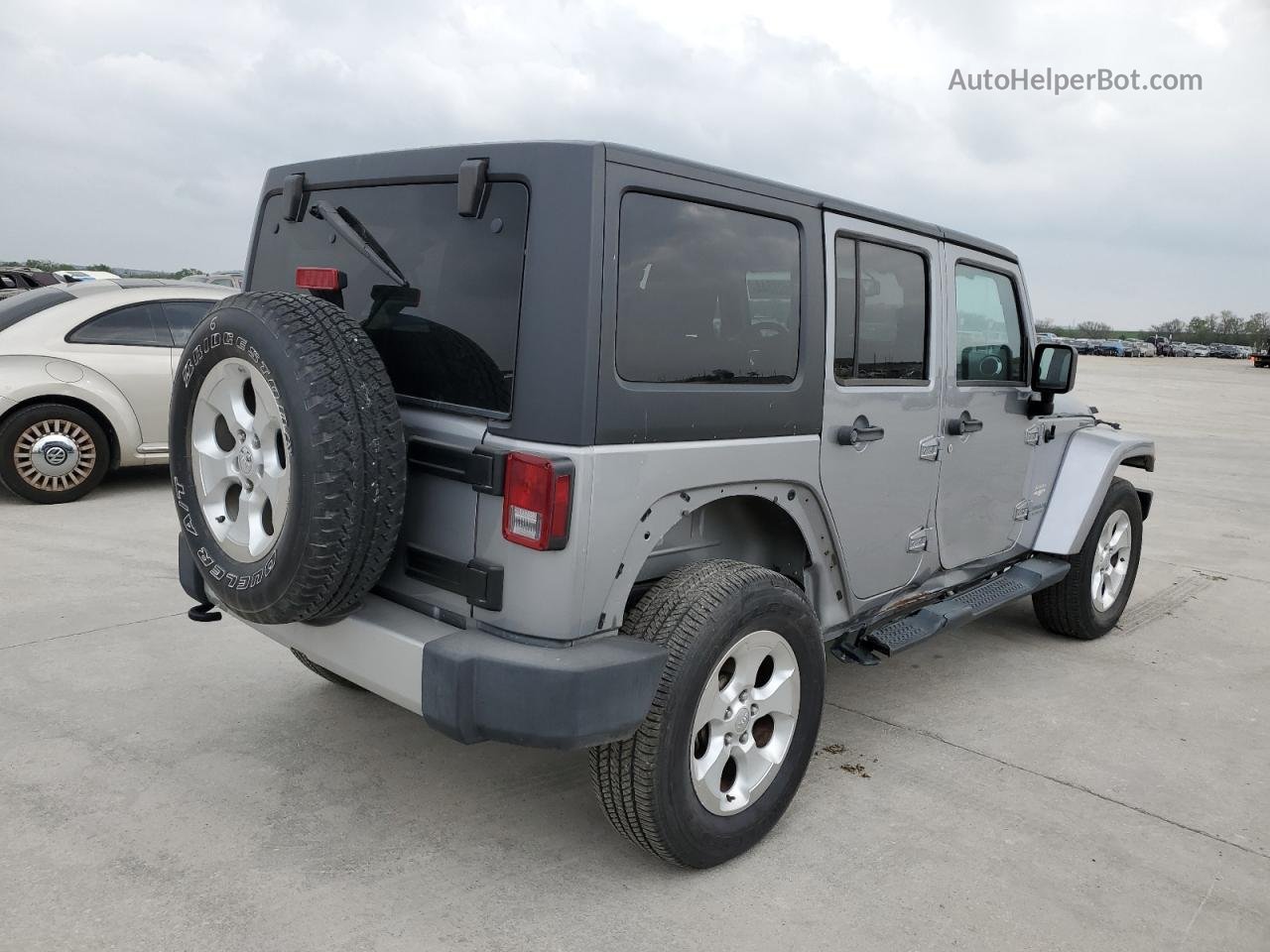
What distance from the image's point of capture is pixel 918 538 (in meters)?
3.96

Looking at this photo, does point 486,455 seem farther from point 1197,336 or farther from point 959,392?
point 1197,336

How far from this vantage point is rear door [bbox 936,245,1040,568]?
13.5 feet

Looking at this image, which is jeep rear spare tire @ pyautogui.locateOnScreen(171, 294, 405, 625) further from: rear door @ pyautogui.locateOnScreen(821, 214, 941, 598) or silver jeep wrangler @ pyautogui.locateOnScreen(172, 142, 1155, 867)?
rear door @ pyautogui.locateOnScreen(821, 214, 941, 598)

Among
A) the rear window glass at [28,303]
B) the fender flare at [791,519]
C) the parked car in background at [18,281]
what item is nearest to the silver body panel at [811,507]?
the fender flare at [791,519]

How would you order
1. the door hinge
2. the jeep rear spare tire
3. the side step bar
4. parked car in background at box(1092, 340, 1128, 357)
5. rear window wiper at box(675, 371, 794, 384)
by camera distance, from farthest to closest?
parked car in background at box(1092, 340, 1128, 357)
the door hinge
the side step bar
rear window wiper at box(675, 371, 794, 384)
the jeep rear spare tire

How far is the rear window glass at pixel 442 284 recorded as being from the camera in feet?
8.80

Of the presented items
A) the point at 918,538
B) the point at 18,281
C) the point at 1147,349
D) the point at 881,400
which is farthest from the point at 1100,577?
the point at 1147,349

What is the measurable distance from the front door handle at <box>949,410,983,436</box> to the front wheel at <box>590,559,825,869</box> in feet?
4.23

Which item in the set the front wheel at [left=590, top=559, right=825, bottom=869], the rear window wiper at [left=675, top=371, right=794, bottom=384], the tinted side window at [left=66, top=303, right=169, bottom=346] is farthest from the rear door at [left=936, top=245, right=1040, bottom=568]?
the tinted side window at [left=66, top=303, right=169, bottom=346]

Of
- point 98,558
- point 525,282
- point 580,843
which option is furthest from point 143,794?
point 98,558

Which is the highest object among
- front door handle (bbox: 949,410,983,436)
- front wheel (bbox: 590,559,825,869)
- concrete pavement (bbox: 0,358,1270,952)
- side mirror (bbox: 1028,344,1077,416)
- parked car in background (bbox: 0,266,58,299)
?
parked car in background (bbox: 0,266,58,299)

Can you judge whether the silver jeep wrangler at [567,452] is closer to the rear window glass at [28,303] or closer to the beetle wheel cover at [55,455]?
the beetle wheel cover at [55,455]

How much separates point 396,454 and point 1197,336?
122 meters

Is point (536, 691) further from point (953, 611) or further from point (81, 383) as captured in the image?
point (81, 383)
